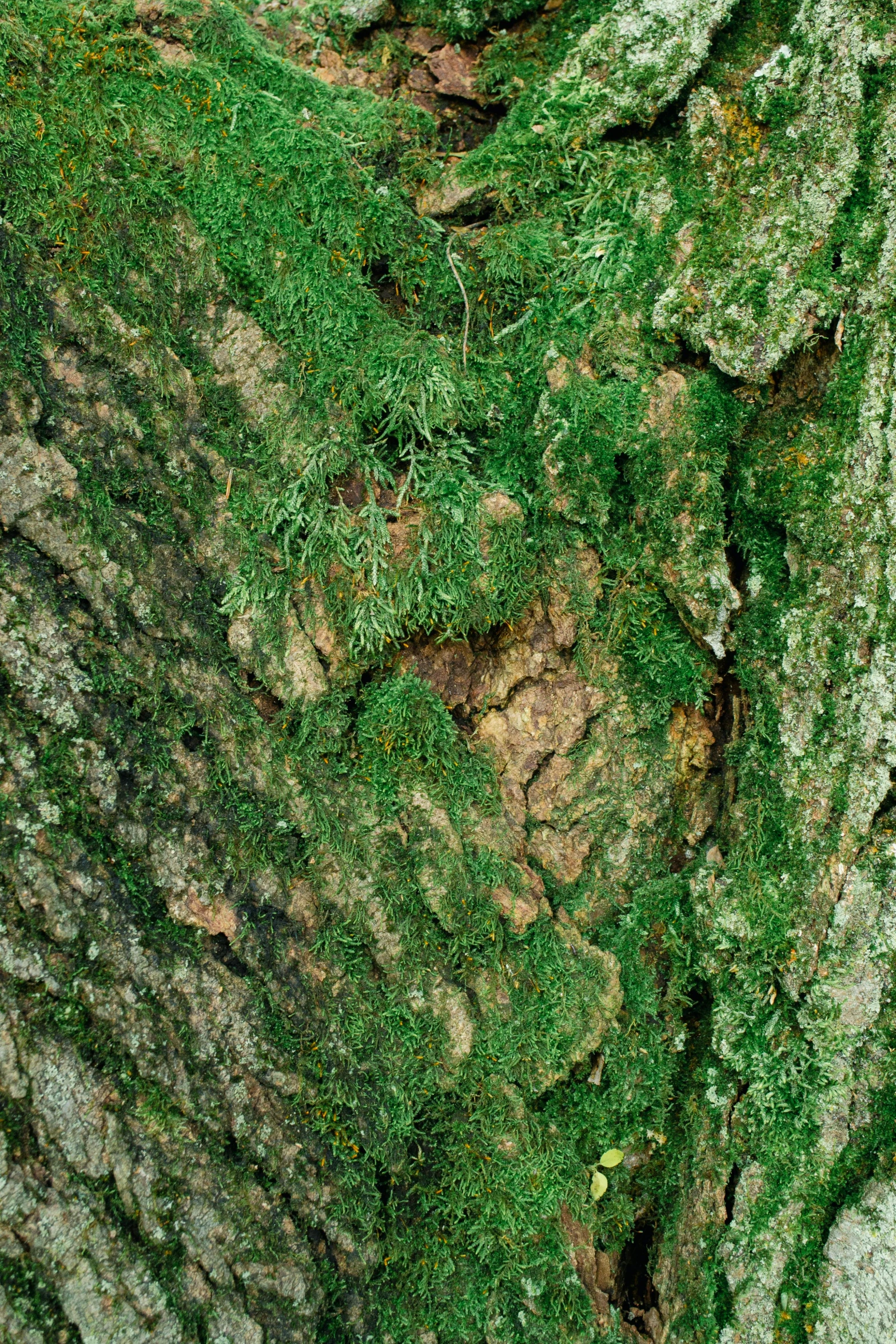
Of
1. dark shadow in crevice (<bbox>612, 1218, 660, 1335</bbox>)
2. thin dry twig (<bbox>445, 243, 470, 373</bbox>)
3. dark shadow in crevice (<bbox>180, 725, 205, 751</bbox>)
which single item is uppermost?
thin dry twig (<bbox>445, 243, 470, 373</bbox>)

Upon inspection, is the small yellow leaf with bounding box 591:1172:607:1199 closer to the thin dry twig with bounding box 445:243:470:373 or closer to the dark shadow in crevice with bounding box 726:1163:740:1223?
the dark shadow in crevice with bounding box 726:1163:740:1223

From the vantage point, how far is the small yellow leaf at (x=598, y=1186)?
3.84 meters

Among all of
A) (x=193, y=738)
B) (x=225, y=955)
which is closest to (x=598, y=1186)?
(x=225, y=955)

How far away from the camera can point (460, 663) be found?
4.18 metres

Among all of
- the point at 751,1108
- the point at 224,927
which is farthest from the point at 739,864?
the point at 224,927

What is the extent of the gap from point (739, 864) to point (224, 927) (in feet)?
7.77

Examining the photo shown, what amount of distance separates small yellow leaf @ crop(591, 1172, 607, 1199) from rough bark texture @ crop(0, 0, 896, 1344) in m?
0.04

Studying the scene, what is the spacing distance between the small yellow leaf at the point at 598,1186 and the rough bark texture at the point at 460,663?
0.04 metres

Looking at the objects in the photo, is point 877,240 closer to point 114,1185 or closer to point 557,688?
point 557,688

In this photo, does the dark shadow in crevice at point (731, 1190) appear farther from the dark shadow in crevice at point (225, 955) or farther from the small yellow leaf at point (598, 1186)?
the dark shadow in crevice at point (225, 955)

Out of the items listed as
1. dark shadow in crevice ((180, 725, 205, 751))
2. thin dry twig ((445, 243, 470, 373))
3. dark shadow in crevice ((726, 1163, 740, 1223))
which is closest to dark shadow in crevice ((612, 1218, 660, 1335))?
dark shadow in crevice ((726, 1163, 740, 1223))

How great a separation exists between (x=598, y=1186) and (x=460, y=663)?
2.58 m

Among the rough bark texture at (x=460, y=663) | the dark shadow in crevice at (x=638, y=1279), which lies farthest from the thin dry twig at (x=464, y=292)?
the dark shadow in crevice at (x=638, y=1279)

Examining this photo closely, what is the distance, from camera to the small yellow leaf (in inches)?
151
